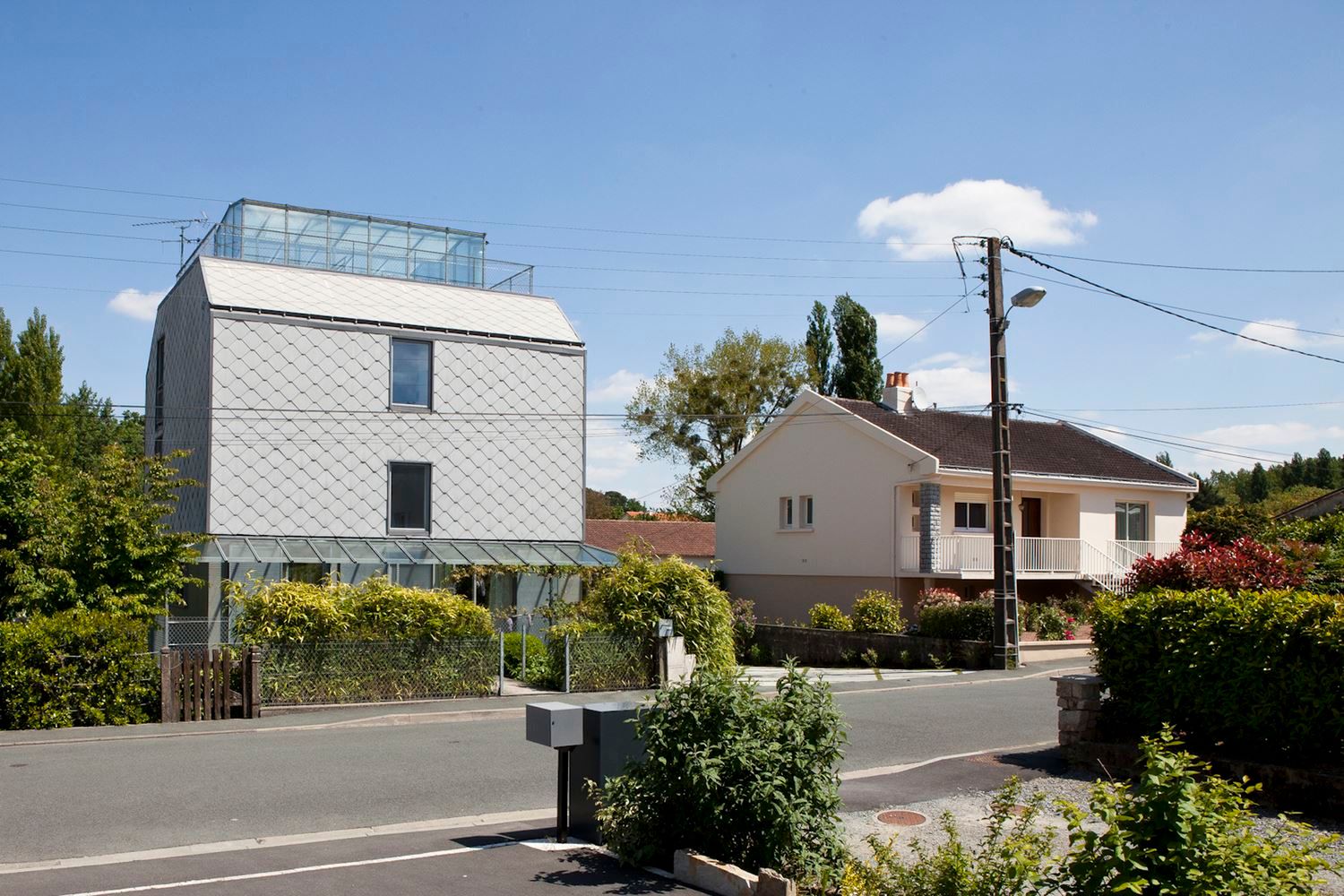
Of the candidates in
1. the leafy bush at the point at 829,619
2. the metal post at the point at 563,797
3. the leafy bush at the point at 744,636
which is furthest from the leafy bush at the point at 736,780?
the leafy bush at the point at 744,636

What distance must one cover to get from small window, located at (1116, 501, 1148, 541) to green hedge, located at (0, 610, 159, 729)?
29.8 metres

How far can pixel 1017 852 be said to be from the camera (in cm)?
599

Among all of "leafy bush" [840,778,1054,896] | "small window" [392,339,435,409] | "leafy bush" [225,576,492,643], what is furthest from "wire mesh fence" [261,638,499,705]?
"leafy bush" [840,778,1054,896]

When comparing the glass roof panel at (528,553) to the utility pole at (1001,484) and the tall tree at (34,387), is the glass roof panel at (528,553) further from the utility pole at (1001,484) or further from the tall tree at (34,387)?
the tall tree at (34,387)

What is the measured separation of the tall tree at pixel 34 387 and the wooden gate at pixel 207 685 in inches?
1169

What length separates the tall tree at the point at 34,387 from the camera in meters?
42.9

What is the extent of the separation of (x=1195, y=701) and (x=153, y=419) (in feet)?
97.8

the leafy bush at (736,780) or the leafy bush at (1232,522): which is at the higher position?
the leafy bush at (1232,522)

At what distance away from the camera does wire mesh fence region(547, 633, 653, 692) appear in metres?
20.8

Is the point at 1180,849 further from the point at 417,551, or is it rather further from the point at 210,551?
the point at 417,551

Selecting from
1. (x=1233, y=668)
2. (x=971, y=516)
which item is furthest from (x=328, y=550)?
(x=1233, y=668)

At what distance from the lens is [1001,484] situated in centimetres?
2494

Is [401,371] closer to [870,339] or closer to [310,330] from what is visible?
[310,330]

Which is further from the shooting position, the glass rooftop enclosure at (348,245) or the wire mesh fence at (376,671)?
the glass rooftop enclosure at (348,245)
